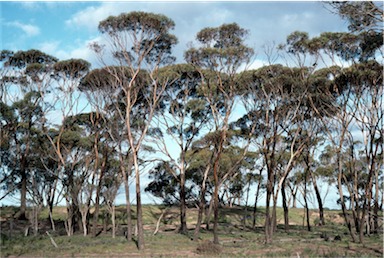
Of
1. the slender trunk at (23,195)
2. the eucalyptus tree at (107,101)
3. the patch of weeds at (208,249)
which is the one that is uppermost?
the eucalyptus tree at (107,101)

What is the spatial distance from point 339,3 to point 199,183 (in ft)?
90.5

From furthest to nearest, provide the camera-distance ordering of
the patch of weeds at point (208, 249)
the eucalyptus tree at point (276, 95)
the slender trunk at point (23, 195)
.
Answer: the slender trunk at point (23, 195)
the eucalyptus tree at point (276, 95)
the patch of weeds at point (208, 249)

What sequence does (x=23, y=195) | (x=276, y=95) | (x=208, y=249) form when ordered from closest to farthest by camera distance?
(x=208, y=249) → (x=276, y=95) → (x=23, y=195)

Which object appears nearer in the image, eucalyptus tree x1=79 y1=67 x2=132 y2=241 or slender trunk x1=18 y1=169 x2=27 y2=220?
eucalyptus tree x1=79 y1=67 x2=132 y2=241

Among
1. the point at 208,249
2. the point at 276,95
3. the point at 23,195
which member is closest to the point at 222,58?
the point at 276,95

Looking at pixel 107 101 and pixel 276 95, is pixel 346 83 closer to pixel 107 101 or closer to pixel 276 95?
pixel 276 95

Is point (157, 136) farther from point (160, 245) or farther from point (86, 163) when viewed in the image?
point (160, 245)

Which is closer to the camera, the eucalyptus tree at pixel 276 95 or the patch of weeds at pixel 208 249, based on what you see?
the patch of weeds at pixel 208 249

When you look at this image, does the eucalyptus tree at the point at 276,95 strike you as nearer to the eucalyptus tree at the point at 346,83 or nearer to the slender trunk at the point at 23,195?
the eucalyptus tree at the point at 346,83

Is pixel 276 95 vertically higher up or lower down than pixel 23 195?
higher up

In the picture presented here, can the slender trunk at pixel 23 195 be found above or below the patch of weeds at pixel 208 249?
Answer: above

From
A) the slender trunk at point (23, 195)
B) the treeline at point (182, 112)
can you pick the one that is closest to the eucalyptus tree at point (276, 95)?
the treeline at point (182, 112)

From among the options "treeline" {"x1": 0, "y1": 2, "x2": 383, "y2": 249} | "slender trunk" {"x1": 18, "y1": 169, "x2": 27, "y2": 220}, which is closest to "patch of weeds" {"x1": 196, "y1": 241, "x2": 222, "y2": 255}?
"treeline" {"x1": 0, "y1": 2, "x2": 383, "y2": 249}

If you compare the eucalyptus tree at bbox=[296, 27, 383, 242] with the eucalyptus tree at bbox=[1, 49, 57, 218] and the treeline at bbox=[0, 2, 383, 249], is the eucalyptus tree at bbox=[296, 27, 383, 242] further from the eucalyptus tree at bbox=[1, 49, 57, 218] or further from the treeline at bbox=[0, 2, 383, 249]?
the eucalyptus tree at bbox=[1, 49, 57, 218]
